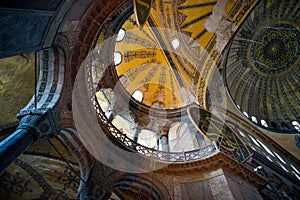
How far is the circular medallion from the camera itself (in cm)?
1620

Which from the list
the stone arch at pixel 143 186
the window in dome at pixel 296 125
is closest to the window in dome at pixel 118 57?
the stone arch at pixel 143 186

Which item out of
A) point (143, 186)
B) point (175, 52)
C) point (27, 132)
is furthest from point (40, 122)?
point (175, 52)

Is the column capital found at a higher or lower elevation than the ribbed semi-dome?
lower

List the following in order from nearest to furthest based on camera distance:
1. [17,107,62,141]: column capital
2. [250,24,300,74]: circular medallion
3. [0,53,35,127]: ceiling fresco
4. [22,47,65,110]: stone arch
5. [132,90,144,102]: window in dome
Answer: [17,107,62,141]: column capital < [22,47,65,110]: stone arch < [0,53,35,127]: ceiling fresco < [132,90,144,102]: window in dome < [250,24,300,74]: circular medallion

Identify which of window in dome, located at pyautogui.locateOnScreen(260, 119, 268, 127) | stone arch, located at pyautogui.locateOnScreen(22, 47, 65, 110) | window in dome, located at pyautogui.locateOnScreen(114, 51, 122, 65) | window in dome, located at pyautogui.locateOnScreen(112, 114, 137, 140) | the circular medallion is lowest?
stone arch, located at pyautogui.locateOnScreen(22, 47, 65, 110)

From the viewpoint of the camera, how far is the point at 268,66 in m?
17.0

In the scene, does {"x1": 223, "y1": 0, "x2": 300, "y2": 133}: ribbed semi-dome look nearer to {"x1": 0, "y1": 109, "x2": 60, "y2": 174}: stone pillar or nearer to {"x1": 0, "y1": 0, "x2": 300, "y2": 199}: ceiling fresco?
{"x1": 0, "y1": 0, "x2": 300, "y2": 199}: ceiling fresco

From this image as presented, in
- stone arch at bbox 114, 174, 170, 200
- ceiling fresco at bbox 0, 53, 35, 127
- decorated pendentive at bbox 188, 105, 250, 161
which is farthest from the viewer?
decorated pendentive at bbox 188, 105, 250, 161

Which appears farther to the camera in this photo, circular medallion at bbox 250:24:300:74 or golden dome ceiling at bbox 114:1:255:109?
circular medallion at bbox 250:24:300:74

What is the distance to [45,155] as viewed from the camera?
21.1ft

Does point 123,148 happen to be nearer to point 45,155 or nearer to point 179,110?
point 45,155

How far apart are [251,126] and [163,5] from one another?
29.5ft

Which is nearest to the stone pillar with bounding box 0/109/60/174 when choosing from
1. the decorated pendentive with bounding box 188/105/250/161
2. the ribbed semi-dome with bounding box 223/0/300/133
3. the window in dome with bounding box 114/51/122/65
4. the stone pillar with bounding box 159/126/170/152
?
the decorated pendentive with bounding box 188/105/250/161

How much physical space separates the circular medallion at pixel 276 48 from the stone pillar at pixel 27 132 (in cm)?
1570
